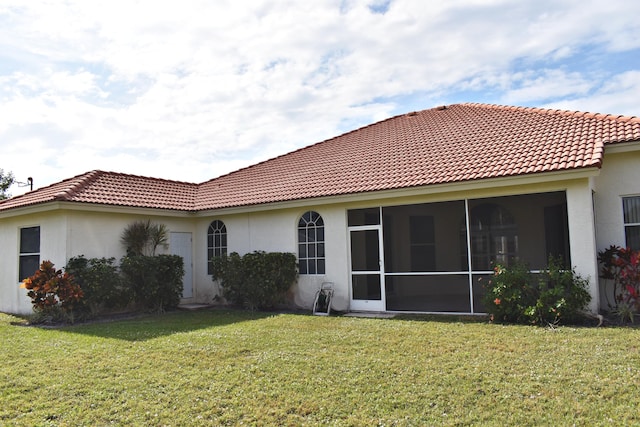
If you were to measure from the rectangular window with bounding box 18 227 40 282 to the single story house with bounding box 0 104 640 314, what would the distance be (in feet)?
0.19

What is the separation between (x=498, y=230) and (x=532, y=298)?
26.4ft

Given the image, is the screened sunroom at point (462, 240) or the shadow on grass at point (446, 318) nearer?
the shadow on grass at point (446, 318)

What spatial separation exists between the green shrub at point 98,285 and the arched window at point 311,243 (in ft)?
16.1

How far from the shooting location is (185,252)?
15.8m

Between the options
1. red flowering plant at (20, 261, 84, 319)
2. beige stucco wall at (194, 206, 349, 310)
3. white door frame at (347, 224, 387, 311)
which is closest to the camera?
red flowering plant at (20, 261, 84, 319)

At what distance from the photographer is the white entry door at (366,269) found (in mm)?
12727

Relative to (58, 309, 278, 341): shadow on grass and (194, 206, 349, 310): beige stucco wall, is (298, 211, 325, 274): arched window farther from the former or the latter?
(58, 309, 278, 341): shadow on grass

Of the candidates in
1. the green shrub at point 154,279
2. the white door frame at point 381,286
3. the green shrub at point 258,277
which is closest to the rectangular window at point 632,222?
the white door frame at point 381,286

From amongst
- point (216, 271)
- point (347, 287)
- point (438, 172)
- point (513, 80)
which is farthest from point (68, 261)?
point (513, 80)

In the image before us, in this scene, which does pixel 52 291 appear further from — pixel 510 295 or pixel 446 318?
pixel 510 295

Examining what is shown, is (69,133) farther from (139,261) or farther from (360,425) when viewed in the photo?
(360,425)

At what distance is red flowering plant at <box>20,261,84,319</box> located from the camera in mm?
11484

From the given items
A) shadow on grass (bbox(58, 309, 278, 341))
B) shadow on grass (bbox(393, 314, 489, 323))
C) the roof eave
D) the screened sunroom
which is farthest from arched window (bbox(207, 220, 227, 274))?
shadow on grass (bbox(393, 314, 489, 323))

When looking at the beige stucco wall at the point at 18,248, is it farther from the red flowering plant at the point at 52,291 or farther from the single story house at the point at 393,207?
the red flowering plant at the point at 52,291
